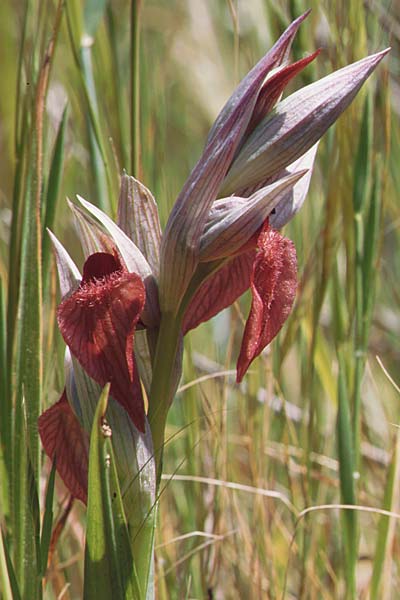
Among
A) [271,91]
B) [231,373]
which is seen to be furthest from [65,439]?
[231,373]

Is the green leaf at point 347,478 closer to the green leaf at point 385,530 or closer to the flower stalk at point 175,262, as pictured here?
the green leaf at point 385,530

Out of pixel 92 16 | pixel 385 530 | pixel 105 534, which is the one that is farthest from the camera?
pixel 92 16

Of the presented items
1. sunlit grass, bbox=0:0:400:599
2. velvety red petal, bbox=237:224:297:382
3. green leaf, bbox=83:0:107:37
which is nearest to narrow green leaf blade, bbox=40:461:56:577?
sunlit grass, bbox=0:0:400:599

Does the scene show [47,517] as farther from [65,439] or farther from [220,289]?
[220,289]

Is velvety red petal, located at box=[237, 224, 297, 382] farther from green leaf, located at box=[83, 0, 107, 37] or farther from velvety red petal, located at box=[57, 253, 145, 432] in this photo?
green leaf, located at box=[83, 0, 107, 37]

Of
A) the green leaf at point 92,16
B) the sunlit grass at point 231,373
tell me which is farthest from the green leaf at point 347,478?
the green leaf at point 92,16

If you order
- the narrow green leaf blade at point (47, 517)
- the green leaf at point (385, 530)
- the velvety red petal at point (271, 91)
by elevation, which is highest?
the velvety red petal at point (271, 91)

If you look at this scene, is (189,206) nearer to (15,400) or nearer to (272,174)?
(272,174)
